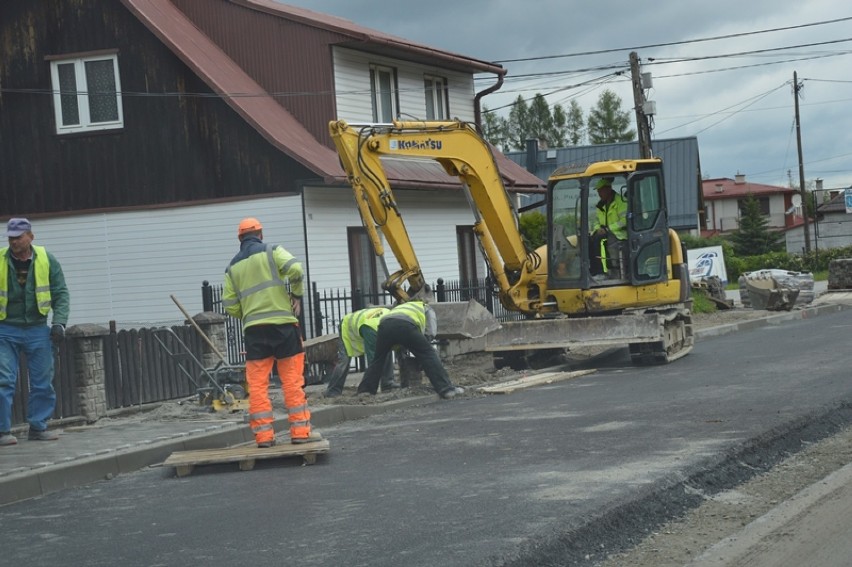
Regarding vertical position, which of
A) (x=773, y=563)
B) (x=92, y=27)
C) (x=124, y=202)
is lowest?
(x=773, y=563)

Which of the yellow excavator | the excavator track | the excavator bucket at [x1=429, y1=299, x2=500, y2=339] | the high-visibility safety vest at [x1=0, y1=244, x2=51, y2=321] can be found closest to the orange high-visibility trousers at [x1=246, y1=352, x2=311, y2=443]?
the high-visibility safety vest at [x1=0, y1=244, x2=51, y2=321]

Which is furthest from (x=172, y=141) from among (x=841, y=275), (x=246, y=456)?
(x=841, y=275)

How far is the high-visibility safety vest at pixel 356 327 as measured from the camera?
13688 millimetres

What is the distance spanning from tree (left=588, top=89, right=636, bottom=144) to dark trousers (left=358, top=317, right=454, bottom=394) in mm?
73268

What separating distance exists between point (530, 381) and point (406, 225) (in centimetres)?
939

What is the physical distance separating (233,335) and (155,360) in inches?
127

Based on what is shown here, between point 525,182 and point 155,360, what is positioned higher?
point 525,182

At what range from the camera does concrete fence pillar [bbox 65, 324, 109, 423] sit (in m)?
13.4

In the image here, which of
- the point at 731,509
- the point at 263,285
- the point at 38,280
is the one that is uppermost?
the point at 38,280

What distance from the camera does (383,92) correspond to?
24516 millimetres

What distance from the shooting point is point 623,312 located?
58.2 feet

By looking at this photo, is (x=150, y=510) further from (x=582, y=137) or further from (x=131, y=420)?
(x=582, y=137)

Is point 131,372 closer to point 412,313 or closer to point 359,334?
point 359,334

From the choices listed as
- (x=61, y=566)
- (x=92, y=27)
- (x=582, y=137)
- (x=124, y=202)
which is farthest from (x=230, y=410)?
(x=582, y=137)
